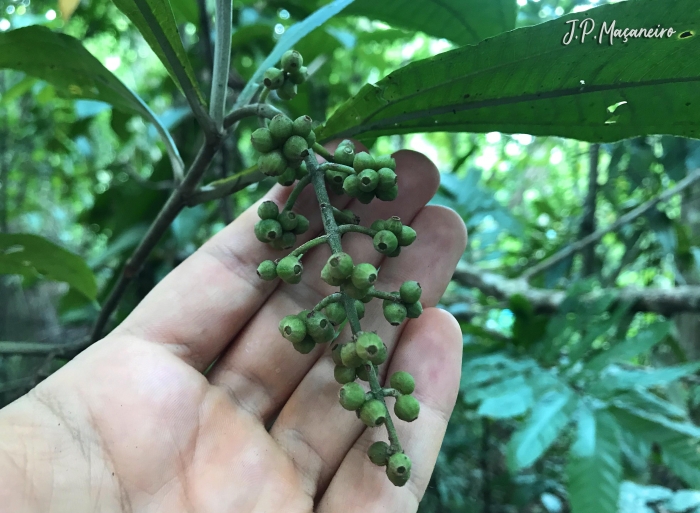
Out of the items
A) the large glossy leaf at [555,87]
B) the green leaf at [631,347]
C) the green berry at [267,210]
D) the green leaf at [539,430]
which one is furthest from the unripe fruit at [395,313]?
the green leaf at [631,347]

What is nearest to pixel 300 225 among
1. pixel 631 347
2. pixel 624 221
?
pixel 631 347

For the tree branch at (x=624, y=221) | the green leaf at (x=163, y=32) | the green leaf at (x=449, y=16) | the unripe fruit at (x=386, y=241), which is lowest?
the unripe fruit at (x=386, y=241)

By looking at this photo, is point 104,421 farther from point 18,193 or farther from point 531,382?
point 18,193

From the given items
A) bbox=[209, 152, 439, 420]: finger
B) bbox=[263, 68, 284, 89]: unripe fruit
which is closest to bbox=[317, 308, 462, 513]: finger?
bbox=[209, 152, 439, 420]: finger

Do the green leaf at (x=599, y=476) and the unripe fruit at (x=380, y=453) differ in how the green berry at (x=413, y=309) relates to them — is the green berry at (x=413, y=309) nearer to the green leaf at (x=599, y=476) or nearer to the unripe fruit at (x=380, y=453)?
the unripe fruit at (x=380, y=453)

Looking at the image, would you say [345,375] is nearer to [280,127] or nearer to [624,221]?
[280,127]

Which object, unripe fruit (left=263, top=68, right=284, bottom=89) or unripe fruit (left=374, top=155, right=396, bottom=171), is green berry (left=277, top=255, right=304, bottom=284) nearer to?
unripe fruit (left=374, top=155, right=396, bottom=171)

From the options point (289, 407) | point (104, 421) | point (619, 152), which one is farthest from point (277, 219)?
point (619, 152)
